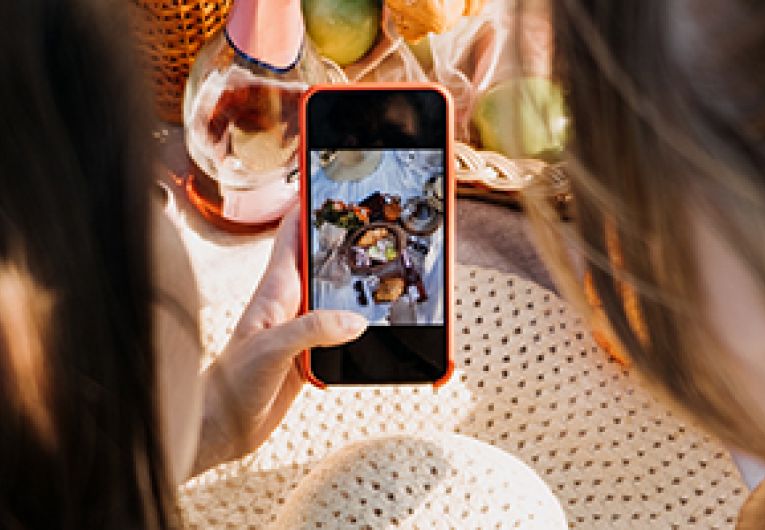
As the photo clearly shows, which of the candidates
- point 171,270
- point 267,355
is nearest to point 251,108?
point 267,355

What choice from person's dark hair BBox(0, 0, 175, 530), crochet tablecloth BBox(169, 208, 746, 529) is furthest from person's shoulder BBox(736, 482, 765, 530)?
person's dark hair BBox(0, 0, 175, 530)

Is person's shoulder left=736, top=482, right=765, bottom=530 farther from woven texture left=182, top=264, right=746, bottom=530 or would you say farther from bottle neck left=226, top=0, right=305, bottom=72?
bottle neck left=226, top=0, right=305, bottom=72

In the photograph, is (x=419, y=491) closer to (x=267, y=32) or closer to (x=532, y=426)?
(x=532, y=426)

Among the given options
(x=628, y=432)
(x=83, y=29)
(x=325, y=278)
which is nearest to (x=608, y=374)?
(x=628, y=432)

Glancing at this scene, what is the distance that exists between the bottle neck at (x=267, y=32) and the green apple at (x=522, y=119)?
0.10 metres

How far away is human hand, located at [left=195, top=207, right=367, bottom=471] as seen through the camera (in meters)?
0.39

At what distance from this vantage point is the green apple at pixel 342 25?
516 millimetres

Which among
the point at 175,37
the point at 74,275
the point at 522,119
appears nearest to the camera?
the point at 74,275

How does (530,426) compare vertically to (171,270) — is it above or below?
below

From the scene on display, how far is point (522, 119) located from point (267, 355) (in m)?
0.16

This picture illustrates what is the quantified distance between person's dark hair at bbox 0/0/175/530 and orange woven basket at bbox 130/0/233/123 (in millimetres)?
331

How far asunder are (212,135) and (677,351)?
1.02 feet

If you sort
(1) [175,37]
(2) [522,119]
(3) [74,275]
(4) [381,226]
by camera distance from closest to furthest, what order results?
(3) [74,275]
(2) [522,119]
(4) [381,226]
(1) [175,37]

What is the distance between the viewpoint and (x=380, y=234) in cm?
40
